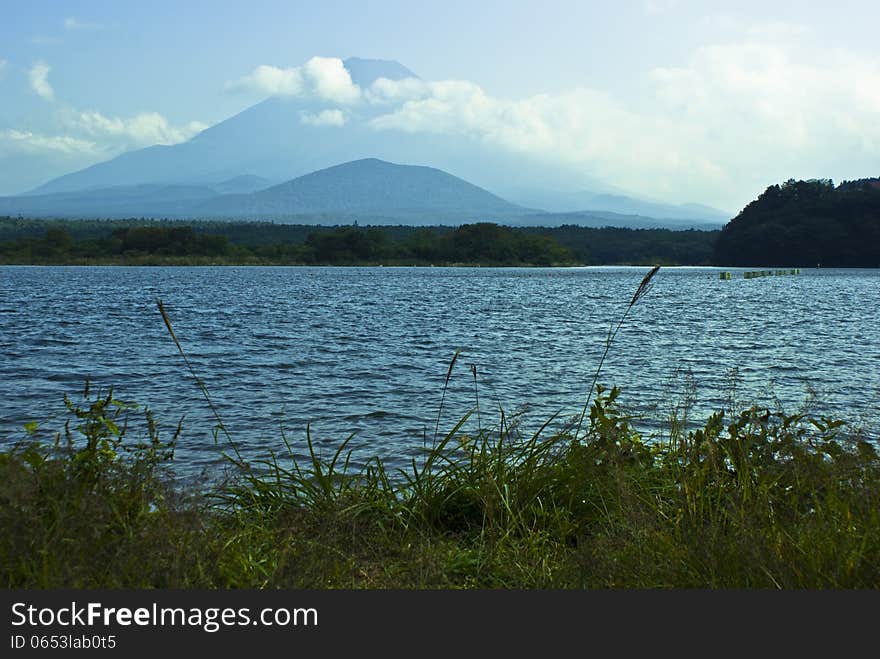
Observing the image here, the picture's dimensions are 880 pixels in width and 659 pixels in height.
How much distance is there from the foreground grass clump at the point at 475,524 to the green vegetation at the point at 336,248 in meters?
159

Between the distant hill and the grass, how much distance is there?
6069 inches

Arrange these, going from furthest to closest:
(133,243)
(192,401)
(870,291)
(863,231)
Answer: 1. (133,243)
2. (863,231)
3. (870,291)
4. (192,401)

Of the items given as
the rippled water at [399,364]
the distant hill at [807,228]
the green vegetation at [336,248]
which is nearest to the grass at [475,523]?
the rippled water at [399,364]

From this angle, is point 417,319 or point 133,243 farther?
point 133,243

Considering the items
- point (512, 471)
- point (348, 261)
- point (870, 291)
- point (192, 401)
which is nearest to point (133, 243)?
point (348, 261)

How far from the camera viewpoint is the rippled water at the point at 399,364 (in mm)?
15234

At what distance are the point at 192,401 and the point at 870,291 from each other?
268 ft

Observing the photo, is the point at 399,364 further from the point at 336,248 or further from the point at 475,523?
the point at 336,248

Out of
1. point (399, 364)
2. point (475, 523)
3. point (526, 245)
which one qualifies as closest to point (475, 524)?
point (475, 523)

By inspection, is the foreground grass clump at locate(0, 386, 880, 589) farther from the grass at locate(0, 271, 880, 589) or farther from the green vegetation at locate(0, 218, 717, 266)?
the green vegetation at locate(0, 218, 717, 266)

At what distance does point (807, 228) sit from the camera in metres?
149

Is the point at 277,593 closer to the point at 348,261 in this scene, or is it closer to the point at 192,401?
the point at 192,401

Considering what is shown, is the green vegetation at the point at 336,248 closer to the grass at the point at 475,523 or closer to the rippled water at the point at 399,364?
the rippled water at the point at 399,364

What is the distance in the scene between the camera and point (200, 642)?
11.2ft
